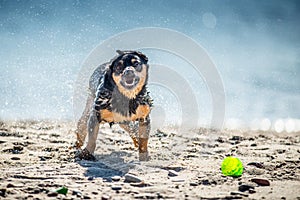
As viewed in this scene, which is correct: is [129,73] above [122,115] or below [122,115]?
above

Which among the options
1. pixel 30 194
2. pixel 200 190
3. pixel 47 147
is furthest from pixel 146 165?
pixel 47 147

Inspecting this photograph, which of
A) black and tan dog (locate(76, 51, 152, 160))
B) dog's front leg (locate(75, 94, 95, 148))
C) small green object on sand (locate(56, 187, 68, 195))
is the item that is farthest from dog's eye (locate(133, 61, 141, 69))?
small green object on sand (locate(56, 187, 68, 195))

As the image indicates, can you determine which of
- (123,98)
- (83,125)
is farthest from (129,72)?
(83,125)

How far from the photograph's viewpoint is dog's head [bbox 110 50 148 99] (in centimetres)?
577

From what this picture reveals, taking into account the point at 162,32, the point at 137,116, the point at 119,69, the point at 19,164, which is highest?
the point at 162,32

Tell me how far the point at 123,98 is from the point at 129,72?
0.49m

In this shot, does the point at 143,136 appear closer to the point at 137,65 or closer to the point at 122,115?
the point at 122,115

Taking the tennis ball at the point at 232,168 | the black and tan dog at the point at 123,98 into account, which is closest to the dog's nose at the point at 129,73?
the black and tan dog at the point at 123,98

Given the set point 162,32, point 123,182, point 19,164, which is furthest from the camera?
point 162,32

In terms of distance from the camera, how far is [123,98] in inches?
232

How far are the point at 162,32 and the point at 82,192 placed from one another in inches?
234

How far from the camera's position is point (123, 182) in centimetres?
404

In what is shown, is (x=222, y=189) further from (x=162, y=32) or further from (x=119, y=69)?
(x=162, y=32)

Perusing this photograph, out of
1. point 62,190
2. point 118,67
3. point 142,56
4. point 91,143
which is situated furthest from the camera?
point 142,56
